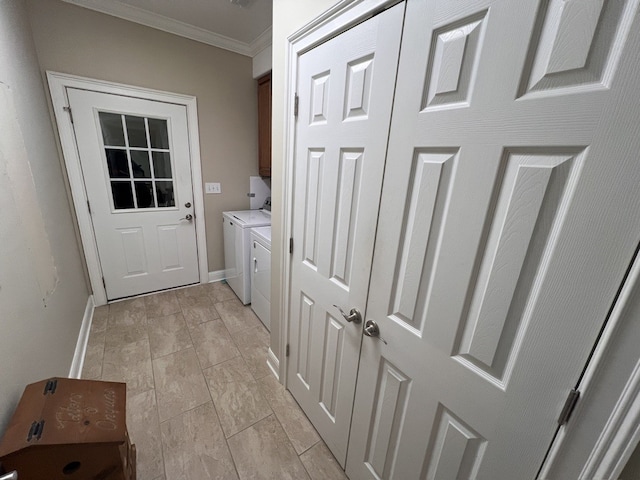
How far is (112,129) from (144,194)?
0.61 m

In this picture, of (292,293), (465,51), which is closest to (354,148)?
(465,51)

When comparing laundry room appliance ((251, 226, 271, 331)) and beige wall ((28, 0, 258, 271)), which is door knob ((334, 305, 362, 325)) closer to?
laundry room appliance ((251, 226, 271, 331))

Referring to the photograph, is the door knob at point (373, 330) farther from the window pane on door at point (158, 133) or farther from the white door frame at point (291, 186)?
the window pane on door at point (158, 133)

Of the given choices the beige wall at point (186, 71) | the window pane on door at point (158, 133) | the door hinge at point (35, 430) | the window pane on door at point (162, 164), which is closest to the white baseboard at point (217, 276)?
the beige wall at point (186, 71)

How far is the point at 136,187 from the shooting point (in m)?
2.47

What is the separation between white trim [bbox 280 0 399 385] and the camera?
864mm

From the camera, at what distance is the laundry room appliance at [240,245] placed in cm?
242

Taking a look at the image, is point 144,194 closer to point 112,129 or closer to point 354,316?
point 112,129

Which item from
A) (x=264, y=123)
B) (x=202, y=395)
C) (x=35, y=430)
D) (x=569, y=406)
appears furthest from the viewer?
(x=264, y=123)

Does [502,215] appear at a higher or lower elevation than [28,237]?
higher

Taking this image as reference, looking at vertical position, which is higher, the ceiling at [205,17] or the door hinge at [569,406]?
the ceiling at [205,17]

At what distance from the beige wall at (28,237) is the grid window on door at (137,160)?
1.34 ft

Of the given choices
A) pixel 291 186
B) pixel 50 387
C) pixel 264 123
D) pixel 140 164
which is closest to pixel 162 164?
pixel 140 164

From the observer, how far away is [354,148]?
0.95m
